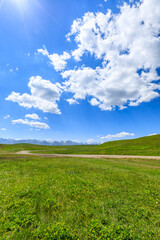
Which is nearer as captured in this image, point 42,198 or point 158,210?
point 158,210

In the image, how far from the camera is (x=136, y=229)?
6.23 m

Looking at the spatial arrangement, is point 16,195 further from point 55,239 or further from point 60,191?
point 55,239

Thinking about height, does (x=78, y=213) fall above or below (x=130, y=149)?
below

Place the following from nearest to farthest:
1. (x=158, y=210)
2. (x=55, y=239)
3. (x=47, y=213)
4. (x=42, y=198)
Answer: (x=55, y=239)
(x=47, y=213)
(x=158, y=210)
(x=42, y=198)

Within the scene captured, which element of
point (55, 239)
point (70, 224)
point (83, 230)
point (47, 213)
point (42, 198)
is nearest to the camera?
point (55, 239)

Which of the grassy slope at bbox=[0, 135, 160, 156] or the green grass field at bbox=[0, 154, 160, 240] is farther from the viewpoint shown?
the grassy slope at bbox=[0, 135, 160, 156]

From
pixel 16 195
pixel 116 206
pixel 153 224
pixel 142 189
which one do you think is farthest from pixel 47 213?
pixel 142 189

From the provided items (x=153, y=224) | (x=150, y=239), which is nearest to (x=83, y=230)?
(x=150, y=239)

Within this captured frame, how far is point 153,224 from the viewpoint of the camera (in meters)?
6.67

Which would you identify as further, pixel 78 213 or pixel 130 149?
pixel 130 149

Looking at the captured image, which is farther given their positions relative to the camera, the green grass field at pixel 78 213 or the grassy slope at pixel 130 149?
the grassy slope at pixel 130 149

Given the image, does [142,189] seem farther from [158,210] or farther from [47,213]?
[47,213]

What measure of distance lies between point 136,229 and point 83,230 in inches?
127

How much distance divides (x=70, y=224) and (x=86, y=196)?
3.77 metres
